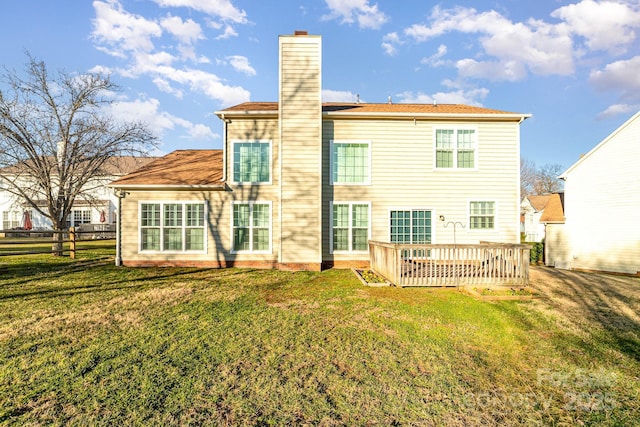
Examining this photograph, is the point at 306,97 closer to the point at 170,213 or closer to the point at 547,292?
the point at 170,213

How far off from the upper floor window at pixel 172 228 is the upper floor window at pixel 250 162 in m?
2.07

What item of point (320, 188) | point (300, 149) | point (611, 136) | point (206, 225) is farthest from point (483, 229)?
point (206, 225)

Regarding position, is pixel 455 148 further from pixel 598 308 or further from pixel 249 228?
pixel 249 228

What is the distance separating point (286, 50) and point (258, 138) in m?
3.56

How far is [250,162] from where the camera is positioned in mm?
12281

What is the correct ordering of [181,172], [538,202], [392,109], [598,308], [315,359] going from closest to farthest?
[315,359], [598,308], [392,109], [181,172], [538,202]

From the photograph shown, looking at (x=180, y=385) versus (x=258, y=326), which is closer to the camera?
(x=180, y=385)

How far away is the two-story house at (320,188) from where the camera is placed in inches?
462

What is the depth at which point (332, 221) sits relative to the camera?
12.4 m

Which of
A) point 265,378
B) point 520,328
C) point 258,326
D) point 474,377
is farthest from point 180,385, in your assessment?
point 520,328

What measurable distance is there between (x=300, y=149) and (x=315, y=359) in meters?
8.88

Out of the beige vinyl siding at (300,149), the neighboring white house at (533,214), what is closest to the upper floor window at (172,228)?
the beige vinyl siding at (300,149)

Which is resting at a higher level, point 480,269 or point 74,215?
point 74,215

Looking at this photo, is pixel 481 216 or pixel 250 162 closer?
pixel 250 162
